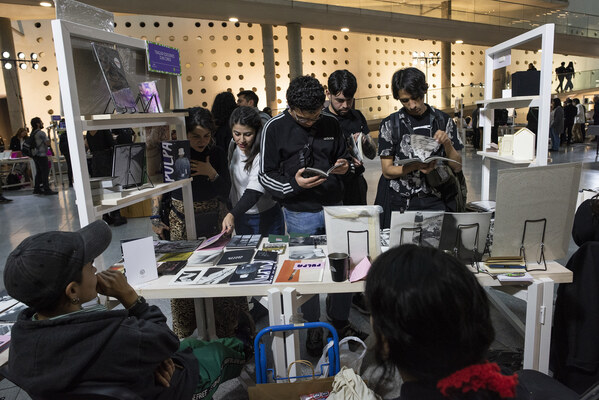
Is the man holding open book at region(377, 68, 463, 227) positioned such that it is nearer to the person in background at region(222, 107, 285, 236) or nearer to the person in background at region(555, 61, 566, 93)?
the person in background at region(222, 107, 285, 236)

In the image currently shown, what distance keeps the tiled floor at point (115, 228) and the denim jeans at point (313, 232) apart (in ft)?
1.27

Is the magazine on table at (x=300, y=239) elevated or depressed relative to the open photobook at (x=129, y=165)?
depressed

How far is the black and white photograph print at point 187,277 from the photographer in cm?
189

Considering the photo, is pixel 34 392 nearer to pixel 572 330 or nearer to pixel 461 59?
pixel 572 330

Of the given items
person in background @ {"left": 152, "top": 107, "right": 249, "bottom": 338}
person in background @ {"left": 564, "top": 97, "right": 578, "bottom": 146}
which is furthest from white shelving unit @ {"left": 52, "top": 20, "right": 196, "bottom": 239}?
person in background @ {"left": 564, "top": 97, "right": 578, "bottom": 146}

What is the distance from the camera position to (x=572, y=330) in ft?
6.11

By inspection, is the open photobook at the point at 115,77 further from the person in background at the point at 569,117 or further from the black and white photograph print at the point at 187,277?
the person in background at the point at 569,117

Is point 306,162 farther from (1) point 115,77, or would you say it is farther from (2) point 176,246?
(1) point 115,77

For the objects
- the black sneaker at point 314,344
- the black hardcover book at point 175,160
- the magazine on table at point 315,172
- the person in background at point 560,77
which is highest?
the person in background at point 560,77

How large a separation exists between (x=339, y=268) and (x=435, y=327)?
0.92 meters

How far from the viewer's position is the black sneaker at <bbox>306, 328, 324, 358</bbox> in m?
2.49

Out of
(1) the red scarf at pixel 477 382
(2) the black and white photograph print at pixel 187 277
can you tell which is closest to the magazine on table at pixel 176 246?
(2) the black and white photograph print at pixel 187 277

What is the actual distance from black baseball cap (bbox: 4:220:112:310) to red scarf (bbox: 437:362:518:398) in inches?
39.5

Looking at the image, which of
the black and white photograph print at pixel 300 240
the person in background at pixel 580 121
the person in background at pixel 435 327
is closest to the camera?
the person in background at pixel 435 327
